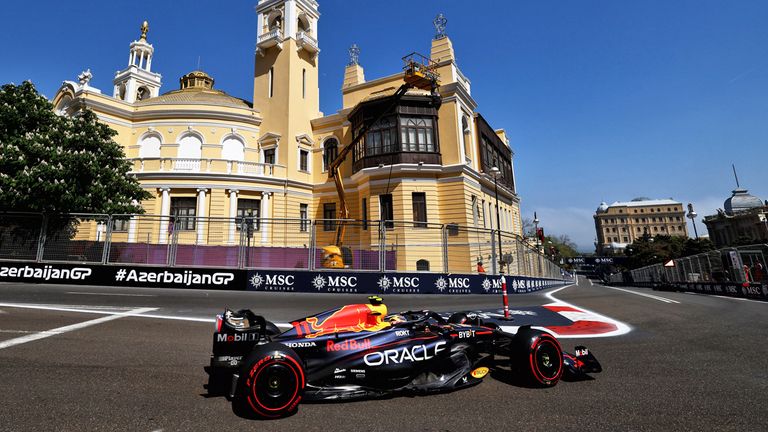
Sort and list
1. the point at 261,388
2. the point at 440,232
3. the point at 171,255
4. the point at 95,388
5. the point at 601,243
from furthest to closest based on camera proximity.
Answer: the point at 601,243
the point at 440,232
the point at 171,255
the point at 95,388
the point at 261,388

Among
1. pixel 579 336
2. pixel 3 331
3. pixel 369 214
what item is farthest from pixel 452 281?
pixel 369 214

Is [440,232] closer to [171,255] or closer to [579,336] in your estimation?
[579,336]

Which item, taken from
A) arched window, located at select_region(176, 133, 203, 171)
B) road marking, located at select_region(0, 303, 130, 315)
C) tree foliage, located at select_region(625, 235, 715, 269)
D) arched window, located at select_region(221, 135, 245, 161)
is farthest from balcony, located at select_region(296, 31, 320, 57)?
tree foliage, located at select_region(625, 235, 715, 269)

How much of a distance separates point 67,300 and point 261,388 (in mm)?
9164

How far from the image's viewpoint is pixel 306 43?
1259 inches

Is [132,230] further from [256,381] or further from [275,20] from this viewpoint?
[275,20]

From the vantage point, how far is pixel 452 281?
12.5m

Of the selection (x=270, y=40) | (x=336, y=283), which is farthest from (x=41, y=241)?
(x=270, y=40)

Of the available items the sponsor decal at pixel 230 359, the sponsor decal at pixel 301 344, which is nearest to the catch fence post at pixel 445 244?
the sponsor decal at pixel 301 344

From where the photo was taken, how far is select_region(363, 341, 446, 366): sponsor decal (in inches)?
145

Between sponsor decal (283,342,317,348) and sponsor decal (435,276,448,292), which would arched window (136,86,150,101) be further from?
sponsor decal (283,342,317,348)

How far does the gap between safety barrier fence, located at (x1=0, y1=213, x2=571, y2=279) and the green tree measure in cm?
508

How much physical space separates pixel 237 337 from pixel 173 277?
9.01 m

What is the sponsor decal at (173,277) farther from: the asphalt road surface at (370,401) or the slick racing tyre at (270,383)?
the slick racing tyre at (270,383)
